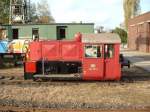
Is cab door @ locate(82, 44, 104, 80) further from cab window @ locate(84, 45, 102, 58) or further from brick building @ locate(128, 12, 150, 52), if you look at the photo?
brick building @ locate(128, 12, 150, 52)

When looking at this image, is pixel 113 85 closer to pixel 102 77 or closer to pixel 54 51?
pixel 102 77

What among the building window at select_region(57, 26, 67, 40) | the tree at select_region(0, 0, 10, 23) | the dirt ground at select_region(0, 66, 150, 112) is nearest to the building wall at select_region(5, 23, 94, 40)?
the building window at select_region(57, 26, 67, 40)

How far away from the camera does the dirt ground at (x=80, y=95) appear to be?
50.4ft

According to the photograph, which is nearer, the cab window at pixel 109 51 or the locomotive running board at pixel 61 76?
the cab window at pixel 109 51

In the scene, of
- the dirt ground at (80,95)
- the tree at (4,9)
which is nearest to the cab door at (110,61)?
the dirt ground at (80,95)

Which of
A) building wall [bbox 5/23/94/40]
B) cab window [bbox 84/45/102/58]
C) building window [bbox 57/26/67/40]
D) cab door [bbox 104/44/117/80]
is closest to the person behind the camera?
Result: cab door [bbox 104/44/117/80]

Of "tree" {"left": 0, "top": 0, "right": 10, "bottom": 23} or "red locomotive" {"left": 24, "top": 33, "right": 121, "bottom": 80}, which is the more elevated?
"tree" {"left": 0, "top": 0, "right": 10, "bottom": 23}

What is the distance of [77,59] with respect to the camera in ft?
76.1

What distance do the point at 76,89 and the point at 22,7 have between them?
28475 millimetres

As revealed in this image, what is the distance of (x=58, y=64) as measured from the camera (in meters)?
23.3

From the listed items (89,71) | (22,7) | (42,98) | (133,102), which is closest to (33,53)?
(89,71)

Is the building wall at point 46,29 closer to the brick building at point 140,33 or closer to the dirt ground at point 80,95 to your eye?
the dirt ground at point 80,95

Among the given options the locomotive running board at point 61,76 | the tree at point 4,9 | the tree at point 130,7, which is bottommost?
the locomotive running board at point 61,76

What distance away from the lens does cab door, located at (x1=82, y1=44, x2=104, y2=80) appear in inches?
882
